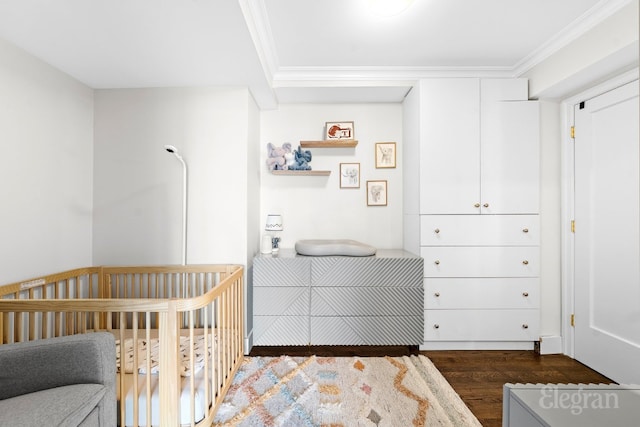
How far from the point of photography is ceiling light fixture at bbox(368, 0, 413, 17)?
5.24 ft

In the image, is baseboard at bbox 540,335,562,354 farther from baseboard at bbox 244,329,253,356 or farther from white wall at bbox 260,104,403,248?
baseboard at bbox 244,329,253,356

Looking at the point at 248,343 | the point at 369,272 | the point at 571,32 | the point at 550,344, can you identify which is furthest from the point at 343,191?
the point at 550,344

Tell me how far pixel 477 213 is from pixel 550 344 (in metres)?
1.25

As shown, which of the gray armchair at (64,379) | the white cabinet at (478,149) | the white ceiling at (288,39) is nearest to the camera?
the gray armchair at (64,379)

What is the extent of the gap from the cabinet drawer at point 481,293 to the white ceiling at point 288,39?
5.69 ft

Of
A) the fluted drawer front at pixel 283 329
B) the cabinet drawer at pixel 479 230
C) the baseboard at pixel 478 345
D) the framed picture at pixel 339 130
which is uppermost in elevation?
the framed picture at pixel 339 130

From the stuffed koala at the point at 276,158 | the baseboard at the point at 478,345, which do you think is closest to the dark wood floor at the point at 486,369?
the baseboard at the point at 478,345

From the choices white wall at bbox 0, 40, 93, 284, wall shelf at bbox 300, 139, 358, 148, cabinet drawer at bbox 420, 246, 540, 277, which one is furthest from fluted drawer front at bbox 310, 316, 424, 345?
white wall at bbox 0, 40, 93, 284

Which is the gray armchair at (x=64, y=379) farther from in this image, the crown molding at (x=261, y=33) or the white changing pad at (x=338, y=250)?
the crown molding at (x=261, y=33)

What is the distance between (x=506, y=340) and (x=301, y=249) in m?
1.87

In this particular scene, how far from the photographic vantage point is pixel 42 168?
1.94 metres

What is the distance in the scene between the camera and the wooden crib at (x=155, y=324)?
1360mm

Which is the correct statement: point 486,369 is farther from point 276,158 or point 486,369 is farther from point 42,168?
point 42,168

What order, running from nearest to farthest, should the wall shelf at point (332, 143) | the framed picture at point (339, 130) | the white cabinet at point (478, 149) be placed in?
the white cabinet at point (478, 149) → the wall shelf at point (332, 143) → the framed picture at point (339, 130)
